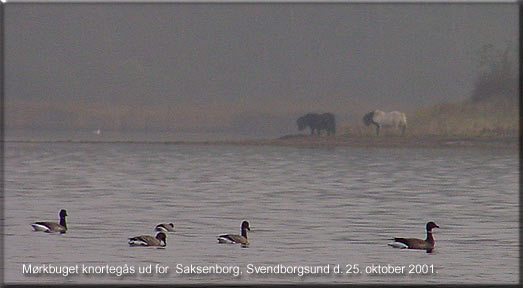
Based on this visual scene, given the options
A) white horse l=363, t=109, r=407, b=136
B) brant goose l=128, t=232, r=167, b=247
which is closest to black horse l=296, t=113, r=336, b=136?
white horse l=363, t=109, r=407, b=136

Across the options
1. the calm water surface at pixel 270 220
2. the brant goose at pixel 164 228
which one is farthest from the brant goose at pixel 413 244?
the brant goose at pixel 164 228

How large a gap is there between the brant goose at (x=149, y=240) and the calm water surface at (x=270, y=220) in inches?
6.1

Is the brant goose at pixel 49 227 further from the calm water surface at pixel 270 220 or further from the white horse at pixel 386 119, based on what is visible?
the white horse at pixel 386 119

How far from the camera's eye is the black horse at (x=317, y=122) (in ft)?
185

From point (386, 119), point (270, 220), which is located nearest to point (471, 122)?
point (386, 119)

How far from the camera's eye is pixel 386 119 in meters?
56.9

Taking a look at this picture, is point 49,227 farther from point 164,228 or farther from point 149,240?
point 149,240

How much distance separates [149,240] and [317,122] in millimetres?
37601

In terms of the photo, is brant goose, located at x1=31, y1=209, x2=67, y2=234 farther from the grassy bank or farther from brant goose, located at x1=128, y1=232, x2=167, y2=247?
the grassy bank

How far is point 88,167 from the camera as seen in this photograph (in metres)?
53.9

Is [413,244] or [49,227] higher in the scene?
[49,227]

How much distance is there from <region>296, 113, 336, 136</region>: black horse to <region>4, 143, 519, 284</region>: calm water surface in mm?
7753

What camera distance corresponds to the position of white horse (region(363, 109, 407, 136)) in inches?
2255

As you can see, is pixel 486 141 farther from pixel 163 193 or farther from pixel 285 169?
pixel 163 193
